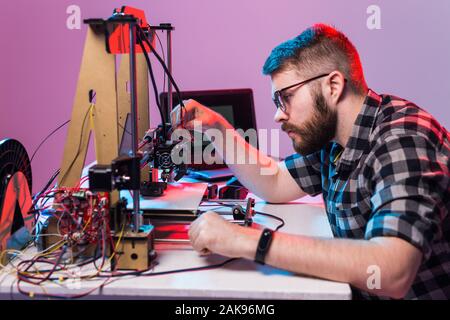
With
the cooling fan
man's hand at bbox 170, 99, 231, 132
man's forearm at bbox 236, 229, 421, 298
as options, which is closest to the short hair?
man's hand at bbox 170, 99, 231, 132

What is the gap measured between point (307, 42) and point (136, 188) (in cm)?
71

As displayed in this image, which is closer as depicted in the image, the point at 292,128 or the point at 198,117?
the point at 292,128

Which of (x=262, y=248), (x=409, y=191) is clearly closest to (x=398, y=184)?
(x=409, y=191)

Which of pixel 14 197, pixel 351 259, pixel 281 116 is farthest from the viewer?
pixel 281 116

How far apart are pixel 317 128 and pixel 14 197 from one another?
0.90 meters

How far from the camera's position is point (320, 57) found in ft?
5.17

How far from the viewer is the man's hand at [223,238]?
1285 mm

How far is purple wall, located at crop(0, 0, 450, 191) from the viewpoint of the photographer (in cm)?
314

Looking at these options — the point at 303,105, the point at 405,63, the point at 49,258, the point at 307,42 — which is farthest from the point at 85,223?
the point at 405,63

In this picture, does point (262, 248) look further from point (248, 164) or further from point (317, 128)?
point (248, 164)

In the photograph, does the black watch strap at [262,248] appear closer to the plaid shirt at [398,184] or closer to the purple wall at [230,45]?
the plaid shirt at [398,184]

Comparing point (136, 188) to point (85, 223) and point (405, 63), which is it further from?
point (405, 63)

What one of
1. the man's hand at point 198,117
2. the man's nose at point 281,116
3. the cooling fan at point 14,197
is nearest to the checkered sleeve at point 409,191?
the man's nose at point 281,116
